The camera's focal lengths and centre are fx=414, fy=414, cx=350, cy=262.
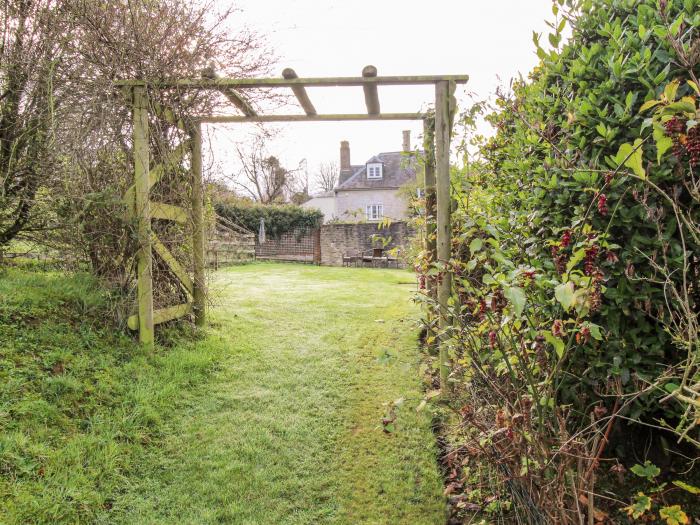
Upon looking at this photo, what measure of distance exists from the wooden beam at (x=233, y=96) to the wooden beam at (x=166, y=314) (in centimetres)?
251

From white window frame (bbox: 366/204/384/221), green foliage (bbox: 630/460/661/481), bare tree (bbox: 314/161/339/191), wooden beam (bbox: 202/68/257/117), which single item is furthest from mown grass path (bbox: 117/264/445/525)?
bare tree (bbox: 314/161/339/191)

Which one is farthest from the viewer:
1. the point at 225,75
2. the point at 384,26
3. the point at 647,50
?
A: the point at 384,26

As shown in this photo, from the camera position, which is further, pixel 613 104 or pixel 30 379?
pixel 30 379

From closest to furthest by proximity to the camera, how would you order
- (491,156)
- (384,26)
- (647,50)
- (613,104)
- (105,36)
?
(647,50), (613,104), (491,156), (105,36), (384,26)

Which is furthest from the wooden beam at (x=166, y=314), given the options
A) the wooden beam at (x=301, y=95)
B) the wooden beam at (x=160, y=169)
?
the wooden beam at (x=301, y=95)

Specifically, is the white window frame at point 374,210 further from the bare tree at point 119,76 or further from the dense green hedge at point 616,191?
the dense green hedge at point 616,191

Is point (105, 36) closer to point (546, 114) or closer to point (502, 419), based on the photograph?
point (546, 114)

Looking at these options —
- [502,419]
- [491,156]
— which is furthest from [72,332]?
[491,156]

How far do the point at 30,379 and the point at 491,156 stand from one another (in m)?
4.05

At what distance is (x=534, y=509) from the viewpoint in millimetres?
1782

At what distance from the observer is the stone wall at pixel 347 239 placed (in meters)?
19.2

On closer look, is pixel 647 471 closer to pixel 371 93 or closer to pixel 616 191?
pixel 616 191

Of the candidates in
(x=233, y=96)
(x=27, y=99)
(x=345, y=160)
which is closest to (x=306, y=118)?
(x=233, y=96)

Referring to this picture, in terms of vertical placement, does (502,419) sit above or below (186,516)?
above
